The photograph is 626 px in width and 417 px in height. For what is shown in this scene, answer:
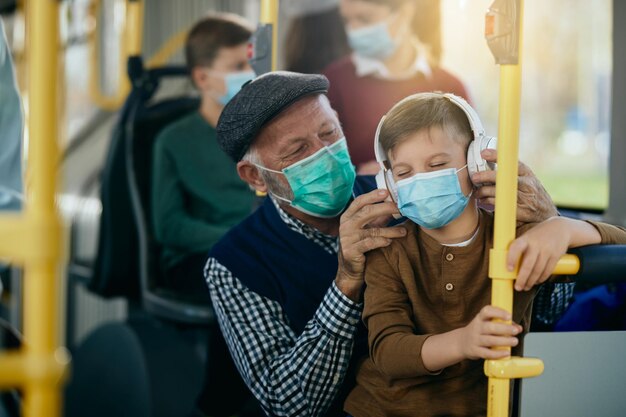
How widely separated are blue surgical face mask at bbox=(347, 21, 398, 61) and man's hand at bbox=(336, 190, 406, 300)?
5.44 feet

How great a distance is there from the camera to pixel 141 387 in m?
3.18

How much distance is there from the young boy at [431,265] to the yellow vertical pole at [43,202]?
2.14 ft

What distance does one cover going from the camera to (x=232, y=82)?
3.17m

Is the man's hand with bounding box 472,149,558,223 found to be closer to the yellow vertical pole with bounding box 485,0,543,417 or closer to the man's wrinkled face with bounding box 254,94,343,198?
the yellow vertical pole with bounding box 485,0,543,417

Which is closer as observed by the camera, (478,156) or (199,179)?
(478,156)

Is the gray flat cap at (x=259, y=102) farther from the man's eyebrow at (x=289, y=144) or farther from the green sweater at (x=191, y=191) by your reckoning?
the green sweater at (x=191, y=191)

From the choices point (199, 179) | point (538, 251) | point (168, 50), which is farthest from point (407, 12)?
point (168, 50)

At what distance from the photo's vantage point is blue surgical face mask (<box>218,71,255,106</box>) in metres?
3.10

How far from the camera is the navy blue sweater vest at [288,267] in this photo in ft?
6.21

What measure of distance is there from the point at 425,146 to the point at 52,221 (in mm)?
712

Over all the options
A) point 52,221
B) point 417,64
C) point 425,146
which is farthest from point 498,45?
point 417,64

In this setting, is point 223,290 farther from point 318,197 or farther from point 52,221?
point 52,221

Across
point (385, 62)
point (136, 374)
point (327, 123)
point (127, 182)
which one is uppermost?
point (385, 62)

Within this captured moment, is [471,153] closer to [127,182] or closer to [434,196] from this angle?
[434,196]
